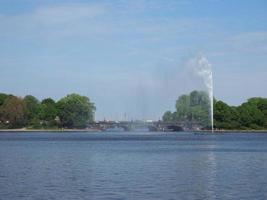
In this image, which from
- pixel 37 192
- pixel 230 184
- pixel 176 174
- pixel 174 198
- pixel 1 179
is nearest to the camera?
pixel 174 198

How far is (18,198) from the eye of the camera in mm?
34531

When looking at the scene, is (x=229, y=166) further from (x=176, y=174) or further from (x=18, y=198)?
(x=18, y=198)

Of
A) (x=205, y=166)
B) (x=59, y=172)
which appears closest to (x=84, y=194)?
(x=59, y=172)

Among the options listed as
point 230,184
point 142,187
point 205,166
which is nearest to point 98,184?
point 142,187

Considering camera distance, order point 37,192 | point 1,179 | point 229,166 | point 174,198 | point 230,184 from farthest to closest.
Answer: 1. point 229,166
2. point 1,179
3. point 230,184
4. point 37,192
5. point 174,198

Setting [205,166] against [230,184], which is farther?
[205,166]

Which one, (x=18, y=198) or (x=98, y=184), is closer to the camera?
(x=18, y=198)

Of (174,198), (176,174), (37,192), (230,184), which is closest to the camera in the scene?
(174,198)

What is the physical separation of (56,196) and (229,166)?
23.3 metres

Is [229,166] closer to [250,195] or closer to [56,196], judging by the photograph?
[250,195]

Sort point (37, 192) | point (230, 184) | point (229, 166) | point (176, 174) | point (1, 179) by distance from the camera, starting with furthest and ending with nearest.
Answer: point (229, 166) → point (176, 174) → point (1, 179) → point (230, 184) → point (37, 192)

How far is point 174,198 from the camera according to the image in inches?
1351

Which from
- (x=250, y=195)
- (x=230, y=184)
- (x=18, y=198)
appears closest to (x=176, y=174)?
(x=230, y=184)

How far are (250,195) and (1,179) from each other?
18.2 m
